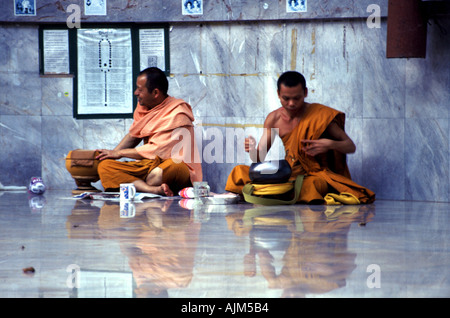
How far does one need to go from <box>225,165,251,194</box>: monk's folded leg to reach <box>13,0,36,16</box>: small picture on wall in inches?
140

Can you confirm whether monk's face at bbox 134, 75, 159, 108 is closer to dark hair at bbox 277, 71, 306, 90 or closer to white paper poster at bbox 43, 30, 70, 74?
white paper poster at bbox 43, 30, 70, 74

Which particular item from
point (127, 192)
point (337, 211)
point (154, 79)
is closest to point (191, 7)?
point (154, 79)

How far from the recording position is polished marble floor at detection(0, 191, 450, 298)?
291cm

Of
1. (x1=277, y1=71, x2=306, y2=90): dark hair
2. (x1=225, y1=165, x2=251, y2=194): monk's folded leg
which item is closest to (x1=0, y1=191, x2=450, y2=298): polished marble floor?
(x1=225, y1=165, x2=251, y2=194): monk's folded leg

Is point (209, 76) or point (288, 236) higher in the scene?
point (209, 76)

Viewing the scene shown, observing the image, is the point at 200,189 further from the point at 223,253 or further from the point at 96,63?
the point at 223,253

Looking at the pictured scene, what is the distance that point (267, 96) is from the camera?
27.6 feet

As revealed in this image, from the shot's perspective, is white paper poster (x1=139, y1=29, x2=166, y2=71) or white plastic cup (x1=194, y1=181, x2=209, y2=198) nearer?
white plastic cup (x1=194, y1=181, x2=209, y2=198)

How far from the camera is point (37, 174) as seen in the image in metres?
8.87

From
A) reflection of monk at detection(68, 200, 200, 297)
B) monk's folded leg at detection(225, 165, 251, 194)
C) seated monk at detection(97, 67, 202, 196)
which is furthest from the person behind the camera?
seated monk at detection(97, 67, 202, 196)

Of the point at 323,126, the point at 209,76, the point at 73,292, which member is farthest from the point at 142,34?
the point at 73,292
